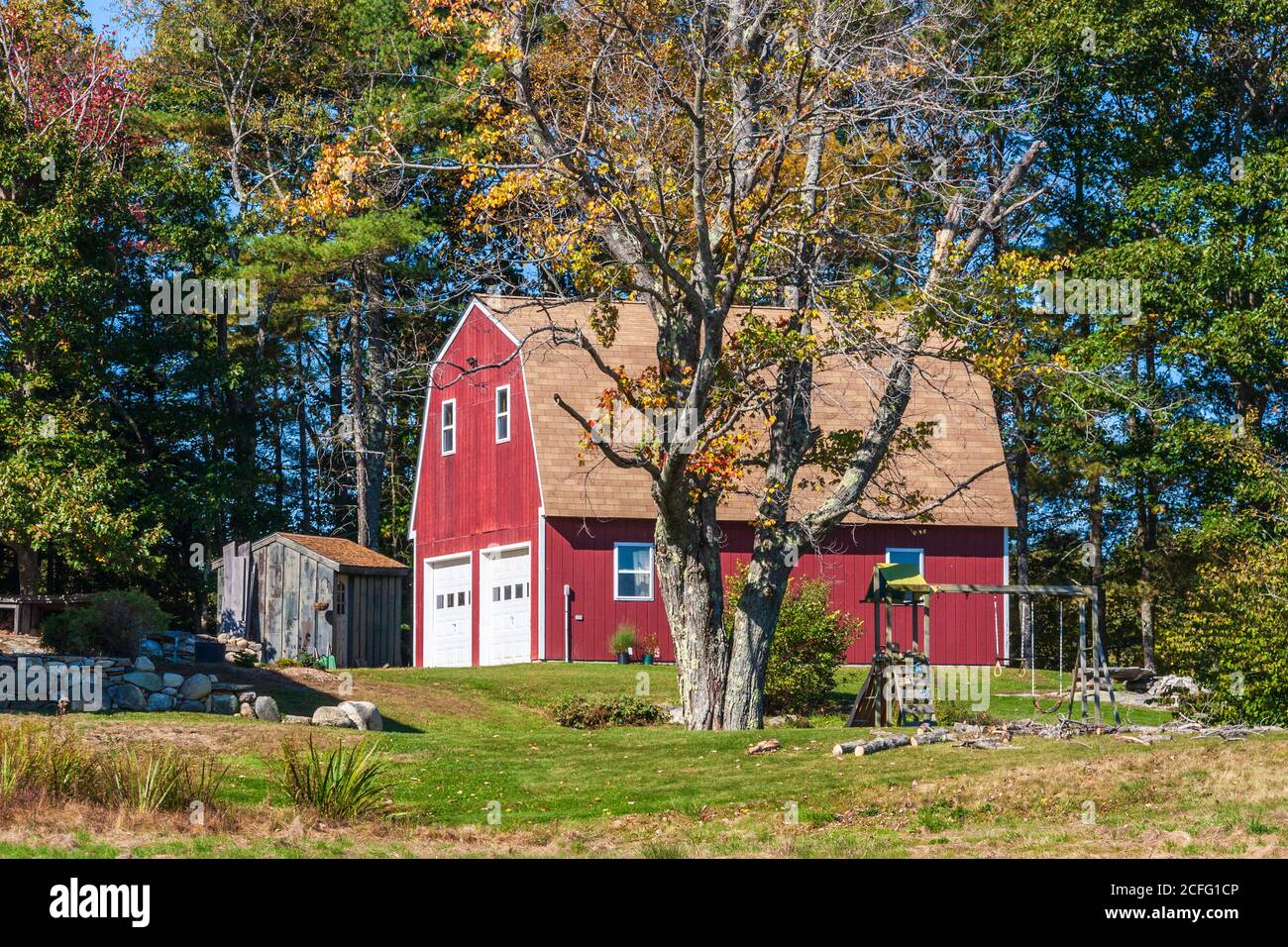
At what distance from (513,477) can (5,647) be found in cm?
1306

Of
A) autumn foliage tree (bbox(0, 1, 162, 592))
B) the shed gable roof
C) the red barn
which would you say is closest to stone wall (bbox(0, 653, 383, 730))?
the shed gable roof

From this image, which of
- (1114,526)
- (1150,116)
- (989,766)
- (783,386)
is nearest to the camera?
(989,766)

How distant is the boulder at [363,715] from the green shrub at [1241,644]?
1120cm

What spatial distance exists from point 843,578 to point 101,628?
651 inches

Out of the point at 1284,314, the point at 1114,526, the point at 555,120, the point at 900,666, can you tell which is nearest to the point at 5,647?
the point at 555,120

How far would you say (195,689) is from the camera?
2169 cm

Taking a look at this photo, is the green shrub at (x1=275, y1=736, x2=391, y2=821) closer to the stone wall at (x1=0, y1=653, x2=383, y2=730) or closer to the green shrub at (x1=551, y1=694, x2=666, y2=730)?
the stone wall at (x1=0, y1=653, x2=383, y2=730)

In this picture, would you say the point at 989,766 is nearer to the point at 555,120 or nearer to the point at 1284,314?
the point at 555,120

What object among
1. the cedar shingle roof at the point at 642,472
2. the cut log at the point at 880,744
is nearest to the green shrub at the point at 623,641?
the cedar shingle roof at the point at 642,472

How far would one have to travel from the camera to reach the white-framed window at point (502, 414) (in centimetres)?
3491

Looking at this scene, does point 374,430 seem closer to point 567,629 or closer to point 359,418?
point 359,418

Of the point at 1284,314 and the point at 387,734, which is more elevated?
the point at 1284,314
